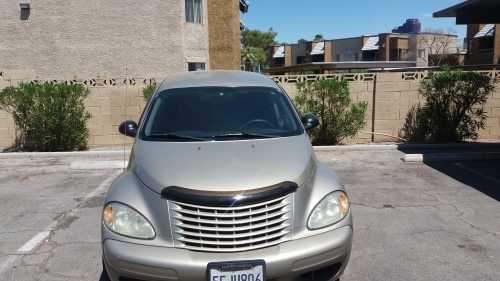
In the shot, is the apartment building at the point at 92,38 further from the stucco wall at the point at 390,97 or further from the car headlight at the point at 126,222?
the car headlight at the point at 126,222

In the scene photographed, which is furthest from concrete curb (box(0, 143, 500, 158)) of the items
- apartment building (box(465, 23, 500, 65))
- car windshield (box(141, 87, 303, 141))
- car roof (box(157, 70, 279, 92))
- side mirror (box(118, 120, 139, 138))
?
apartment building (box(465, 23, 500, 65))

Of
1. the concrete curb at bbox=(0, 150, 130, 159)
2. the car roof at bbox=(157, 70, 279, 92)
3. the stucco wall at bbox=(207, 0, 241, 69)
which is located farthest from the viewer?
the stucco wall at bbox=(207, 0, 241, 69)

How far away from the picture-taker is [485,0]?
8.87 metres

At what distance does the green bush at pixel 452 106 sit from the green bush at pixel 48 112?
7960mm

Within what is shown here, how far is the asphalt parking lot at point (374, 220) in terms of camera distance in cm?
403

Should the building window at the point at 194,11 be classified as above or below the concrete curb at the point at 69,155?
above

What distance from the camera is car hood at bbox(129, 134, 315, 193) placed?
304cm

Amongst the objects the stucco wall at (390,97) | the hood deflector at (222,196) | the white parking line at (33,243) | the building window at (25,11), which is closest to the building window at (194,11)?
the building window at (25,11)

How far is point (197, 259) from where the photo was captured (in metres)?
2.84

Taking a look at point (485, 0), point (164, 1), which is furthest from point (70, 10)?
point (485, 0)

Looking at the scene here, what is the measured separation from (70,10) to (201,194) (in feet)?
59.9

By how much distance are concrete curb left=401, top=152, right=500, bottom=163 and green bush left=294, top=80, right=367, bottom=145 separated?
1758 mm

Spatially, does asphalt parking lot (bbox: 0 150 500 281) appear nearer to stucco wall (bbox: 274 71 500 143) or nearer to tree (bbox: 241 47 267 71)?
stucco wall (bbox: 274 71 500 143)

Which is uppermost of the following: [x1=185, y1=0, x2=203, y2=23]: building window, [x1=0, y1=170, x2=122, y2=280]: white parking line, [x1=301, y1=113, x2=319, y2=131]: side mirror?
[x1=185, y1=0, x2=203, y2=23]: building window
